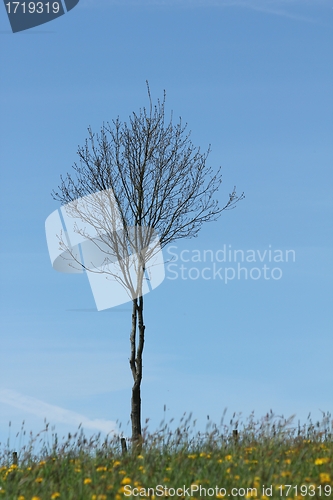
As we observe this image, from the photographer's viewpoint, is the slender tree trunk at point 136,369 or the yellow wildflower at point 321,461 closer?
the yellow wildflower at point 321,461

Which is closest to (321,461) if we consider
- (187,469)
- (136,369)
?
(187,469)

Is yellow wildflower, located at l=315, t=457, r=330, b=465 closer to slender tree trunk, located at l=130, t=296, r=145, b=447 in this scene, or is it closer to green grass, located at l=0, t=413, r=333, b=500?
green grass, located at l=0, t=413, r=333, b=500

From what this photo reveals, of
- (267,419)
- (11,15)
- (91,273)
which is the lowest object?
(267,419)

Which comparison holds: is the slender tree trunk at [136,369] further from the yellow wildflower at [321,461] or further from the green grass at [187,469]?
the yellow wildflower at [321,461]

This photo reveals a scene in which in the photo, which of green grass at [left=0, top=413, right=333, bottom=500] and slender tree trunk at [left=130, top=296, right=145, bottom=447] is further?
slender tree trunk at [left=130, top=296, right=145, bottom=447]

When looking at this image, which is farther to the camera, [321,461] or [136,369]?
[136,369]

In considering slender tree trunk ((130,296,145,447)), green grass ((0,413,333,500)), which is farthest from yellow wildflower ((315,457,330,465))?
slender tree trunk ((130,296,145,447))

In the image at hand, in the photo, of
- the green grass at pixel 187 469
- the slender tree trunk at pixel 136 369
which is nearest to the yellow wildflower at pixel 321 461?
the green grass at pixel 187 469

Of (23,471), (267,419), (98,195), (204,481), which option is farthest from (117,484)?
(98,195)

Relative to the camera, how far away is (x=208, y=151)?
14.8m

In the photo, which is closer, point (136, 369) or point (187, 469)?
point (187, 469)

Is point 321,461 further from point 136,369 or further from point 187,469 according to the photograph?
point 136,369

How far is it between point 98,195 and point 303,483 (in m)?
10.1

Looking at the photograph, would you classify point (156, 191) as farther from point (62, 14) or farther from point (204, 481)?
point (204, 481)
